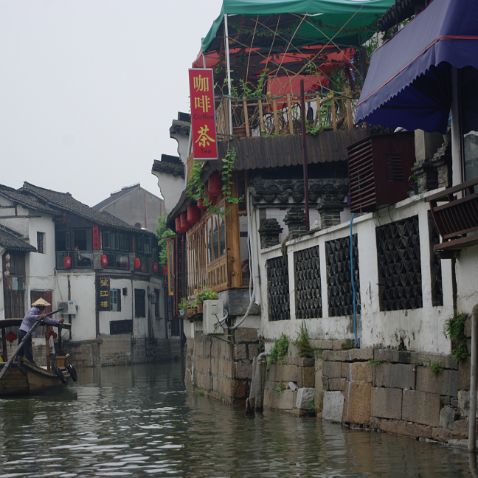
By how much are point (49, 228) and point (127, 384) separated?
23.0 meters

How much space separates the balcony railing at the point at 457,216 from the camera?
34.6 ft

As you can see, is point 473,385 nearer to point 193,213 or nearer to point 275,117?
point 275,117

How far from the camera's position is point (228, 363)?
20891 mm

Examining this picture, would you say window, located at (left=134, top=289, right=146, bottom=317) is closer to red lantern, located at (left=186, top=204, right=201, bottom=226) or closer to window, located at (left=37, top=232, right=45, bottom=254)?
window, located at (left=37, top=232, right=45, bottom=254)

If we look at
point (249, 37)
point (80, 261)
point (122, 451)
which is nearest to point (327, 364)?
point (122, 451)

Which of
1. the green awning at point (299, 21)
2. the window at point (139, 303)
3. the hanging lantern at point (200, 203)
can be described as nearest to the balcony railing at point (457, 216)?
the green awning at point (299, 21)

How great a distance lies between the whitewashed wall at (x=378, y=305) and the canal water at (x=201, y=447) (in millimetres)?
1199

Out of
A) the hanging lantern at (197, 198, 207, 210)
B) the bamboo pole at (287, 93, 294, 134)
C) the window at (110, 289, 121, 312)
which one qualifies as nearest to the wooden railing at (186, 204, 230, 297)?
the hanging lantern at (197, 198, 207, 210)

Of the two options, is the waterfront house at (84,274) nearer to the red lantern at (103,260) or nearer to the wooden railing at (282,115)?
the red lantern at (103,260)

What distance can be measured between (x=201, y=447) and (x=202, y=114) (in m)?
8.98

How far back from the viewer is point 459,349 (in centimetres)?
1108

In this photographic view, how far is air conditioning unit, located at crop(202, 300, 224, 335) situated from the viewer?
20703 millimetres

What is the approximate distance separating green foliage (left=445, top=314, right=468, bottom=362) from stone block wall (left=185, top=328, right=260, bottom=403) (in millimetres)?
9038

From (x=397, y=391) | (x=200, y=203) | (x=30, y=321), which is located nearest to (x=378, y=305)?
(x=397, y=391)
